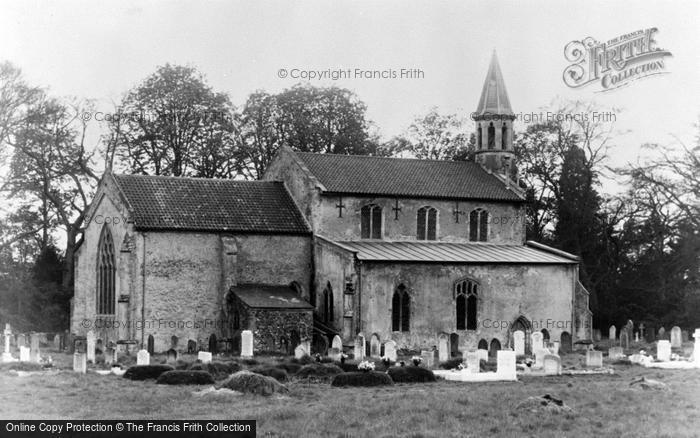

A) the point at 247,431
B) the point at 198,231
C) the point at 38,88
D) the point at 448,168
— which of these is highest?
the point at 38,88

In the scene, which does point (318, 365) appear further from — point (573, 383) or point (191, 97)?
point (191, 97)

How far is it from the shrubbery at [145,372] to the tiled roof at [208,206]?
47.7ft

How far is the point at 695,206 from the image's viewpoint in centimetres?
5769

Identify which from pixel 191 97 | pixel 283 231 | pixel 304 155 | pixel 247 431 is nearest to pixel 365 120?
pixel 191 97

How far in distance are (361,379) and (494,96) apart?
29.4 metres

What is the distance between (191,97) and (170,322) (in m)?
21.2

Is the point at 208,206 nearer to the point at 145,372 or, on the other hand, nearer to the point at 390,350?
the point at 390,350

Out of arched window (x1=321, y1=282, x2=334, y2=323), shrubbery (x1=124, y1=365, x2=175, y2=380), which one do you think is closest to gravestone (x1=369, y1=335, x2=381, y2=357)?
arched window (x1=321, y1=282, x2=334, y2=323)

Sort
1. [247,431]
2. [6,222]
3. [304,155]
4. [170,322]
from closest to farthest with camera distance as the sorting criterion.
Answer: [247,431]
[170,322]
[304,155]
[6,222]

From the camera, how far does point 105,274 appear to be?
48969 millimetres

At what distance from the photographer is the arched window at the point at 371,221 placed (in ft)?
166

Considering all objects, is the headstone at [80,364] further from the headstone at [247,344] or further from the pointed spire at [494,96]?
the pointed spire at [494,96]

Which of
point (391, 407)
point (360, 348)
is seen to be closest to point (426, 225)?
point (360, 348)

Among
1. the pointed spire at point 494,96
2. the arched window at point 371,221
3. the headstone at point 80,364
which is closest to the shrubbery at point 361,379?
the headstone at point 80,364
